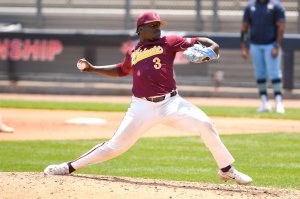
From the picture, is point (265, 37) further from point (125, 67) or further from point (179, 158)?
point (125, 67)

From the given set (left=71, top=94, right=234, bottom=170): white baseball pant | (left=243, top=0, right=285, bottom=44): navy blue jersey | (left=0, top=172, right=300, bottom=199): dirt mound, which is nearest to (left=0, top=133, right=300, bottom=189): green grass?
(left=0, top=172, right=300, bottom=199): dirt mound

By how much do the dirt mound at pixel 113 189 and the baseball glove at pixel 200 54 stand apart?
1129mm

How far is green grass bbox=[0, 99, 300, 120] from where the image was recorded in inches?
622

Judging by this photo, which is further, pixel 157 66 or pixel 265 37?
pixel 265 37

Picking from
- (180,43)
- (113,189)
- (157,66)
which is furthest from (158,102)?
(113,189)

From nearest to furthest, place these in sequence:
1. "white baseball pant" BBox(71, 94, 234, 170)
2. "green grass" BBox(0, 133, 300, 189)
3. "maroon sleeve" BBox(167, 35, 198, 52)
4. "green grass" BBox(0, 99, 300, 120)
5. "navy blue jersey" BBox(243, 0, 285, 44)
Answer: "white baseball pant" BBox(71, 94, 234, 170) → "maroon sleeve" BBox(167, 35, 198, 52) → "green grass" BBox(0, 133, 300, 189) → "green grass" BBox(0, 99, 300, 120) → "navy blue jersey" BBox(243, 0, 285, 44)

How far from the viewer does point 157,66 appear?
7.82m

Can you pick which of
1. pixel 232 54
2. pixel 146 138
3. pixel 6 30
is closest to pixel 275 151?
pixel 146 138

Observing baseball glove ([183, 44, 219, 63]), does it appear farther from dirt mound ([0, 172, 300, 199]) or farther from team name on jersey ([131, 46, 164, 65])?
dirt mound ([0, 172, 300, 199])

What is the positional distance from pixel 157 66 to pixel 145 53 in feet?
0.57

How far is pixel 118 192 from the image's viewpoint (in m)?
7.40

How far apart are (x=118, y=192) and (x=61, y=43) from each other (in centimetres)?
1429

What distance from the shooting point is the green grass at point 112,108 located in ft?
51.8

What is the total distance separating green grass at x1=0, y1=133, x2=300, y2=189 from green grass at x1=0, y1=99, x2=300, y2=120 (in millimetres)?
2845
